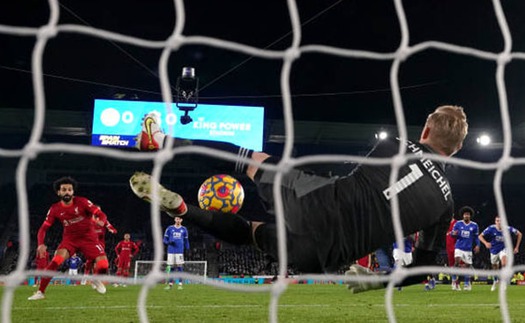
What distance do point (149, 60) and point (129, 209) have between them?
989cm

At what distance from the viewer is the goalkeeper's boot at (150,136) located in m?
2.84

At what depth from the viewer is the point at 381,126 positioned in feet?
64.2

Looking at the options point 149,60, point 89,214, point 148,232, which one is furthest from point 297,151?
point 89,214

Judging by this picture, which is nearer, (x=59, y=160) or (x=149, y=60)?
(x=149, y=60)

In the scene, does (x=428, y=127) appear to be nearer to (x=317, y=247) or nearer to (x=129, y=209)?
(x=317, y=247)

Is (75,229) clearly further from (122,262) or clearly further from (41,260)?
(122,262)

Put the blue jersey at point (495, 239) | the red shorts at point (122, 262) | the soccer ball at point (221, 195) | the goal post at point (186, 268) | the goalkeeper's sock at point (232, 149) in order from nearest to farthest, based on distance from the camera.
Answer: the goalkeeper's sock at point (232, 149) < the soccer ball at point (221, 195) < the blue jersey at point (495, 239) < the red shorts at point (122, 262) < the goal post at point (186, 268)

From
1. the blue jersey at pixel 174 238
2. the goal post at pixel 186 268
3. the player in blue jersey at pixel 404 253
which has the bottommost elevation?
the goal post at pixel 186 268

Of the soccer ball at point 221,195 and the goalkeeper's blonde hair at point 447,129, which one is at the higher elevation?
the goalkeeper's blonde hair at point 447,129

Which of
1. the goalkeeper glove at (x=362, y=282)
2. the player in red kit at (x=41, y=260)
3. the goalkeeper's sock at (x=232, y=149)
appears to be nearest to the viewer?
the goalkeeper glove at (x=362, y=282)

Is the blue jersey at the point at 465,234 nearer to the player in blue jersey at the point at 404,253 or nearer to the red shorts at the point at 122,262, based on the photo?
the player in blue jersey at the point at 404,253

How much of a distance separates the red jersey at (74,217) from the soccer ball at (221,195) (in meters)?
3.64

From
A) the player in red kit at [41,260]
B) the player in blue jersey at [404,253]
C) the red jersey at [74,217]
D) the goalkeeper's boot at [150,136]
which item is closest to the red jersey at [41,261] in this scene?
the player in red kit at [41,260]

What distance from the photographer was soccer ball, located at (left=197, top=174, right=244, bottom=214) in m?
3.52
